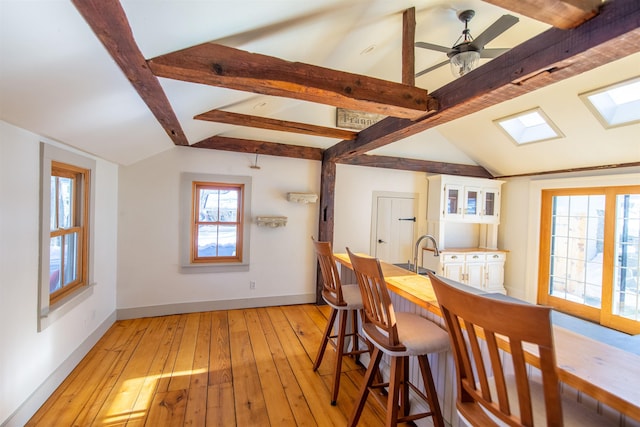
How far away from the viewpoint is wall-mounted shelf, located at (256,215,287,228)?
391 cm

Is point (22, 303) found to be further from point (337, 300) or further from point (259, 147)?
point (259, 147)

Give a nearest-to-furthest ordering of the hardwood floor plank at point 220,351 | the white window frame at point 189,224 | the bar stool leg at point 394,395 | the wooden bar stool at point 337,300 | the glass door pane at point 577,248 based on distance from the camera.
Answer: the bar stool leg at point 394,395 < the wooden bar stool at point 337,300 < the hardwood floor plank at point 220,351 < the white window frame at point 189,224 < the glass door pane at point 577,248

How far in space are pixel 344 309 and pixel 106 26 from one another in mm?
2076

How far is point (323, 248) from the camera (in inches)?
86.7

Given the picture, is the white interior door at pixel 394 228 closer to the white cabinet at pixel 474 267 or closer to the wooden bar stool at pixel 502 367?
the white cabinet at pixel 474 267

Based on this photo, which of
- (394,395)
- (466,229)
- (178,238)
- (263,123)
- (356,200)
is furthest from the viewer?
(466,229)

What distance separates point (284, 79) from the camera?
65.2 inches

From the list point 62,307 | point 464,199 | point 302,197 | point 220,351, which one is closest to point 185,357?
point 220,351

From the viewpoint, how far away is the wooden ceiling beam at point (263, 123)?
280cm

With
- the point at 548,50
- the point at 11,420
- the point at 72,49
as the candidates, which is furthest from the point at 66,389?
the point at 548,50

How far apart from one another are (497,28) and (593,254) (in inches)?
160

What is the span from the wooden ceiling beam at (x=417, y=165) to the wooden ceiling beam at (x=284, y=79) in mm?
2244

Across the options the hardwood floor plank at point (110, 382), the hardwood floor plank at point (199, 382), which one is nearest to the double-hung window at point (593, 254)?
the hardwood floor plank at point (199, 382)

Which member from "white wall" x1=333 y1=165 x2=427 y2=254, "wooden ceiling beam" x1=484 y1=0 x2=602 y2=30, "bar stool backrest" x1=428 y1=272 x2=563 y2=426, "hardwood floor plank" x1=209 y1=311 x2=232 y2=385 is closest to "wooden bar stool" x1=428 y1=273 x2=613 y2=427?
"bar stool backrest" x1=428 y1=272 x2=563 y2=426
